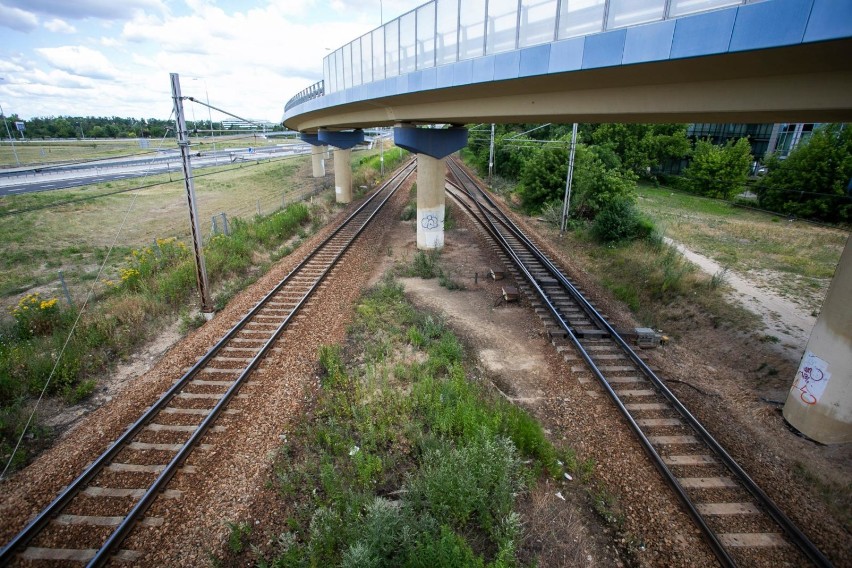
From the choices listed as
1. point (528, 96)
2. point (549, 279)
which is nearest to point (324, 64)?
point (528, 96)

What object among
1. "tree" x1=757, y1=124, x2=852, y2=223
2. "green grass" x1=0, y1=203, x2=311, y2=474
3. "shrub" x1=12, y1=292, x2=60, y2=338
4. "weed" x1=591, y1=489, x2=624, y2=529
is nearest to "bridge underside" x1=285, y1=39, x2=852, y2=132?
"weed" x1=591, y1=489, x2=624, y2=529

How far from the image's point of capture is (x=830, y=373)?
7.77 meters

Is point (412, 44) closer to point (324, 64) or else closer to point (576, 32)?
point (576, 32)

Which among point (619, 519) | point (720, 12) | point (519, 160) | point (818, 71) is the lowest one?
point (619, 519)

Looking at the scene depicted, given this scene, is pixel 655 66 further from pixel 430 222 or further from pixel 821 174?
pixel 821 174

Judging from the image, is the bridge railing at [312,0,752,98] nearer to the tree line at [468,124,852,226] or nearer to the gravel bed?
the tree line at [468,124,852,226]

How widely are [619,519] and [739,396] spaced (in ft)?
16.9

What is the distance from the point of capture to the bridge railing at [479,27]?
7891mm

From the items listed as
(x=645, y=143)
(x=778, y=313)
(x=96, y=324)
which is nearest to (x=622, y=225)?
(x=778, y=313)

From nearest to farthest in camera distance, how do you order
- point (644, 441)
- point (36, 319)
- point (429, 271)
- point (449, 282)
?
point (644, 441) → point (36, 319) → point (449, 282) → point (429, 271)

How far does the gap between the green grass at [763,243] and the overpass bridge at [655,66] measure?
844 cm

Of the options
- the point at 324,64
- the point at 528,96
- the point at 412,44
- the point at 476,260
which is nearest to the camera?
the point at 528,96

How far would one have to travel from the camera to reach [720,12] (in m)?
6.48

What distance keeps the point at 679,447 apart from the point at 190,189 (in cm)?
1352
